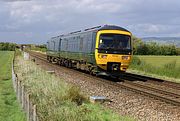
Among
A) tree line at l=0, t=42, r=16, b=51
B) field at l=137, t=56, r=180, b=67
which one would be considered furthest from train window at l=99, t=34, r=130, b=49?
tree line at l=0, t=42, r=16, b=51

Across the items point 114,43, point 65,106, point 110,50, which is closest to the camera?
point 65,106

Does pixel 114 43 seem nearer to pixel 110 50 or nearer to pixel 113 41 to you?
pixel 113 41

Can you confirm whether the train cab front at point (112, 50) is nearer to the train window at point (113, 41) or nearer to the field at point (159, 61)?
the train window at point (113, 41)

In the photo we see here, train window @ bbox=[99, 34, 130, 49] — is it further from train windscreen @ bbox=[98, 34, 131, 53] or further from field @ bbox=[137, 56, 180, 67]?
field @ bbox=[137, 56, 180, 67]

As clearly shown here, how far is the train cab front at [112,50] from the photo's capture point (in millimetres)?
23969

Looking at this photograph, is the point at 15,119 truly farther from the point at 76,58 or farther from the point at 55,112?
the point at 76,58

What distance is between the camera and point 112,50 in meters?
24.0

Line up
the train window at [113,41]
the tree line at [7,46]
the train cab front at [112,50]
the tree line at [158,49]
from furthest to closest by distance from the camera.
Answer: the tree line at [7,46] → the tree line at [158,49] → the train window at [113,41] → the train cab front at [112,50]

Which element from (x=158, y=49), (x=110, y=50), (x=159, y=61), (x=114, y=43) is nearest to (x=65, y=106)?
(x=110, y=50)

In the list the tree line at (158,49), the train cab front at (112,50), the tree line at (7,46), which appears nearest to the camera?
the train cab front at (112,50)

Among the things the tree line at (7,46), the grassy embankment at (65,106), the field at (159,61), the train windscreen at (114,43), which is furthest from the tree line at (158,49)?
the grassy embankment at (65,106)

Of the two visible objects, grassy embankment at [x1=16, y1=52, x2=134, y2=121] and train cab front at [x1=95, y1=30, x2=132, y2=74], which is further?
train cab front at [x1=95, y1=30, x2=132, y2=74]

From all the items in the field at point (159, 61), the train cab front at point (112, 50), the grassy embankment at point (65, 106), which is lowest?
the field at point (159, 61)

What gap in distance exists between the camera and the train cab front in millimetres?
23969
